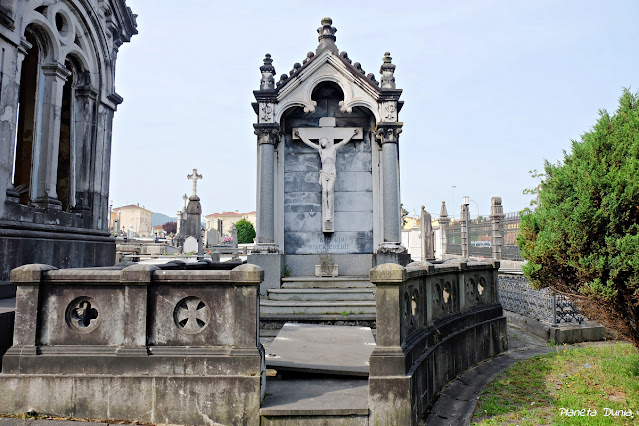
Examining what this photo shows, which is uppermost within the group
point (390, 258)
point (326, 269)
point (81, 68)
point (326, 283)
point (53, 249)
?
point (81, 68)

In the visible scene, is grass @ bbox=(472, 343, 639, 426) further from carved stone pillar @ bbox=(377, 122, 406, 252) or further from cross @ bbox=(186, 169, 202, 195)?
cross @ bbox=(186, 169, 202, 195)

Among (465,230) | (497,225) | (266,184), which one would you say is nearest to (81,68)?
(266,184)

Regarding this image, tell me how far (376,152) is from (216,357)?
25.6 ft

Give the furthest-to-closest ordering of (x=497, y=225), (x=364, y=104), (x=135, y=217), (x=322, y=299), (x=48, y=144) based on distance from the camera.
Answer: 1. (x=135, y=217)
2. (x=497, y=225)
3. (x=364, y=104)
4. (x=322, y=299)
5. (x=48, y=144)

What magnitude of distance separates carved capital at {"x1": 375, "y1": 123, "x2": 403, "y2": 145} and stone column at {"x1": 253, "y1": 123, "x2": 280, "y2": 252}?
2.57m

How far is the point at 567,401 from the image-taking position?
518 centimetres

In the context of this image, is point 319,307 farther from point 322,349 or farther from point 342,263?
point 322,349

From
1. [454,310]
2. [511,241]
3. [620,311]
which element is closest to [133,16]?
[454,310]

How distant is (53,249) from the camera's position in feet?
23.6

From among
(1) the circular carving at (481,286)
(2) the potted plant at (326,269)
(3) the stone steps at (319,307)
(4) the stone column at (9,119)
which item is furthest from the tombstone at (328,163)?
(4) the stone column at (9,119)

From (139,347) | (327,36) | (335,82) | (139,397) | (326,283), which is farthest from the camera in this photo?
(327,36)

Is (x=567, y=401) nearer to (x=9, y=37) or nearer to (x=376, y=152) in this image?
(x=376, y=152)

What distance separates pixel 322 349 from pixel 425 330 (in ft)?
4.92

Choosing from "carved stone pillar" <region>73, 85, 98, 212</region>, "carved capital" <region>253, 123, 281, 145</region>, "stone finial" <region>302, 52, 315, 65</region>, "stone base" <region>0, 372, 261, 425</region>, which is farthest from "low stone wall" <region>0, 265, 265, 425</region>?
"stone finial" <region>302, 52, 315, 65</region>
